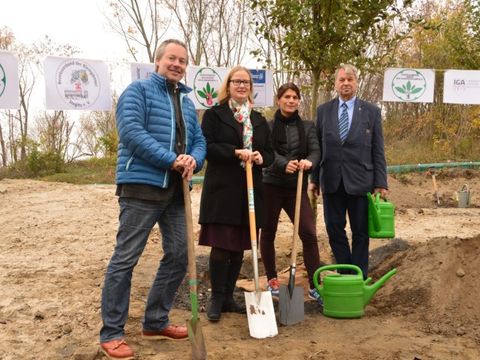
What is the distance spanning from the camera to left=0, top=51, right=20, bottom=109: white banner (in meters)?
6.22

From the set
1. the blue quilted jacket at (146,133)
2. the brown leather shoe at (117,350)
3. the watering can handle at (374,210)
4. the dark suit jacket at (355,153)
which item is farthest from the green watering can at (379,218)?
the brown leather shoe at (117,350)

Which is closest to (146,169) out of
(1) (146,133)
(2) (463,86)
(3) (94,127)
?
(1) (146,133)

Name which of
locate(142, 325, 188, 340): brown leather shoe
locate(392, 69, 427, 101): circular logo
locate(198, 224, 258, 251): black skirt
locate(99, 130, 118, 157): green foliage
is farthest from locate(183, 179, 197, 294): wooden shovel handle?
locate(99, 130, 118, 157): green foliage

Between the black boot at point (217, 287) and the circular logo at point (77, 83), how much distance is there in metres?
3.98

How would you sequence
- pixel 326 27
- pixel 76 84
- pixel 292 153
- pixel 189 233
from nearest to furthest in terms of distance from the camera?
pixel 189 233 → pixel 292 153 → pixel 326 27 → pixel 76 84

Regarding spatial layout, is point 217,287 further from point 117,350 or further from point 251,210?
point 117,350

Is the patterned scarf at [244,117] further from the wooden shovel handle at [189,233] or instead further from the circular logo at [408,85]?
the circular logo at [408,85]

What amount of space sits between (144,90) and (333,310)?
2121 mm

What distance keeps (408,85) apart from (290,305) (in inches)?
224

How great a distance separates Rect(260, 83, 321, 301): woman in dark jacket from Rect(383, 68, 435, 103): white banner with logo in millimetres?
4368

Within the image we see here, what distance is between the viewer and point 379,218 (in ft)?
13.8

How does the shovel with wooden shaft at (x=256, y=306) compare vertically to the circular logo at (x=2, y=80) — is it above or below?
below

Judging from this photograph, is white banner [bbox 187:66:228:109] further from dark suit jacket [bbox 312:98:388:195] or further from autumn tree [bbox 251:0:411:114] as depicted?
dark suit jacket [bbox 312:98:388:195]

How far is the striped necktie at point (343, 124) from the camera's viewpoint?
13.9 ft
